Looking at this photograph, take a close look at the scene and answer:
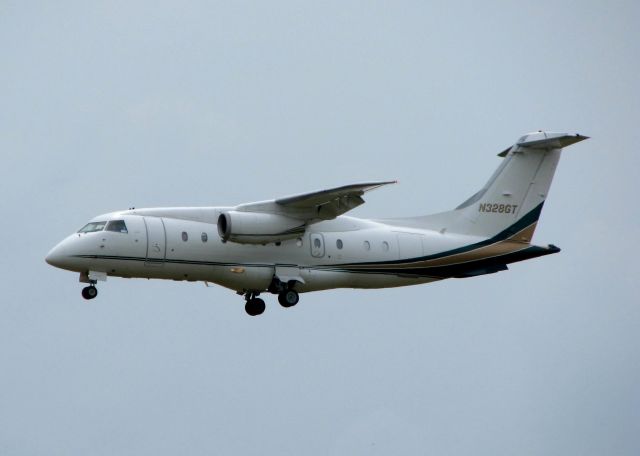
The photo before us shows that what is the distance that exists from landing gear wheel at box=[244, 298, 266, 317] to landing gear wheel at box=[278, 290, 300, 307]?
1025 millimetres

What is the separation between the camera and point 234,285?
31516 mm

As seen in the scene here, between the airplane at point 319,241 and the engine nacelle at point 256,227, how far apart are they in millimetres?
27

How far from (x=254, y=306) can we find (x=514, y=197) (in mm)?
7819

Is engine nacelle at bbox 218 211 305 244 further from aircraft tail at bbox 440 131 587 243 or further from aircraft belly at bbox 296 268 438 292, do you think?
aircraft tail at bbox 440 131 587 243

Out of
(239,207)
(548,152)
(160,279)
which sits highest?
(548,152)

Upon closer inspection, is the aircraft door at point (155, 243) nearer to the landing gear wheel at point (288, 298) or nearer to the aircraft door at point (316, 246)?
the landing gear wheel at point (288, 298)

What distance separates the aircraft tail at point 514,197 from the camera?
115ft

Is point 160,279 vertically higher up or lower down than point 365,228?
lower down

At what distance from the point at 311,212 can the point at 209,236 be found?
2.61 meters

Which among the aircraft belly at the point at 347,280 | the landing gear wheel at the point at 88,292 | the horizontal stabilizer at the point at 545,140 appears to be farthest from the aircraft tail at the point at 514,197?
the landing gear wheel at the point at 88,292

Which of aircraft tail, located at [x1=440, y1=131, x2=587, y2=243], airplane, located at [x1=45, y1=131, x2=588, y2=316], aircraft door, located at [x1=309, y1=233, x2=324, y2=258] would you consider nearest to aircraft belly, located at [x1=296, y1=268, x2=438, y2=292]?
airplane, located at [x1=45, y1=131, x2=588, y2=316]

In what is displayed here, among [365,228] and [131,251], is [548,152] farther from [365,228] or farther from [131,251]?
[131,251]

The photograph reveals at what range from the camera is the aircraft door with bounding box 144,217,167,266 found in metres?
30.2

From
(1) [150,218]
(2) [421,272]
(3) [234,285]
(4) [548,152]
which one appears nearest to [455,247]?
(2) [421,272]
